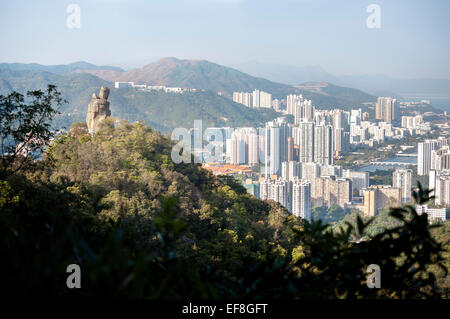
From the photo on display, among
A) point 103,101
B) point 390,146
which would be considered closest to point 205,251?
point 103,101

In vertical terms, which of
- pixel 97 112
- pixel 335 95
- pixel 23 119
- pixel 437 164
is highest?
pixel 335 95

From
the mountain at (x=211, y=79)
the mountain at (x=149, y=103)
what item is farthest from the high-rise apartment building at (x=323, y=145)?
the mountain at (x=211, y=79)

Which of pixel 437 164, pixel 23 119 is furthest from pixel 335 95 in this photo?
pixel 23 119

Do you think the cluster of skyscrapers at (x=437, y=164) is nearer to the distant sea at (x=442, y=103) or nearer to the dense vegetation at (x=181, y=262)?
the distant sea at (x=442, y=103)

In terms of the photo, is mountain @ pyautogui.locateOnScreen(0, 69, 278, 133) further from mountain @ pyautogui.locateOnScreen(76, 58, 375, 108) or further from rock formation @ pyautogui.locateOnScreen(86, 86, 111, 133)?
rock formation @ pyautogui.locateOnScreen(86, 86, 111, 133)

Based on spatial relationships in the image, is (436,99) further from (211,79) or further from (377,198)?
(211,79)

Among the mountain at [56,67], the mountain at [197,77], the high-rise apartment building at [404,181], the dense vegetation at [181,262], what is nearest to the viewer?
the dense vegetation at [181,262]

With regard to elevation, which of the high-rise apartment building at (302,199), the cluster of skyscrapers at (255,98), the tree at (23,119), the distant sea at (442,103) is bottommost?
the high-rise apartment building at (302,199)

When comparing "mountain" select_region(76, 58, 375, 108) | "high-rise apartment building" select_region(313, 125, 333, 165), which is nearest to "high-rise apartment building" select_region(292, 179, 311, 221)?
"high-rise apartment building" select_region(313, 125, 333, 165)
